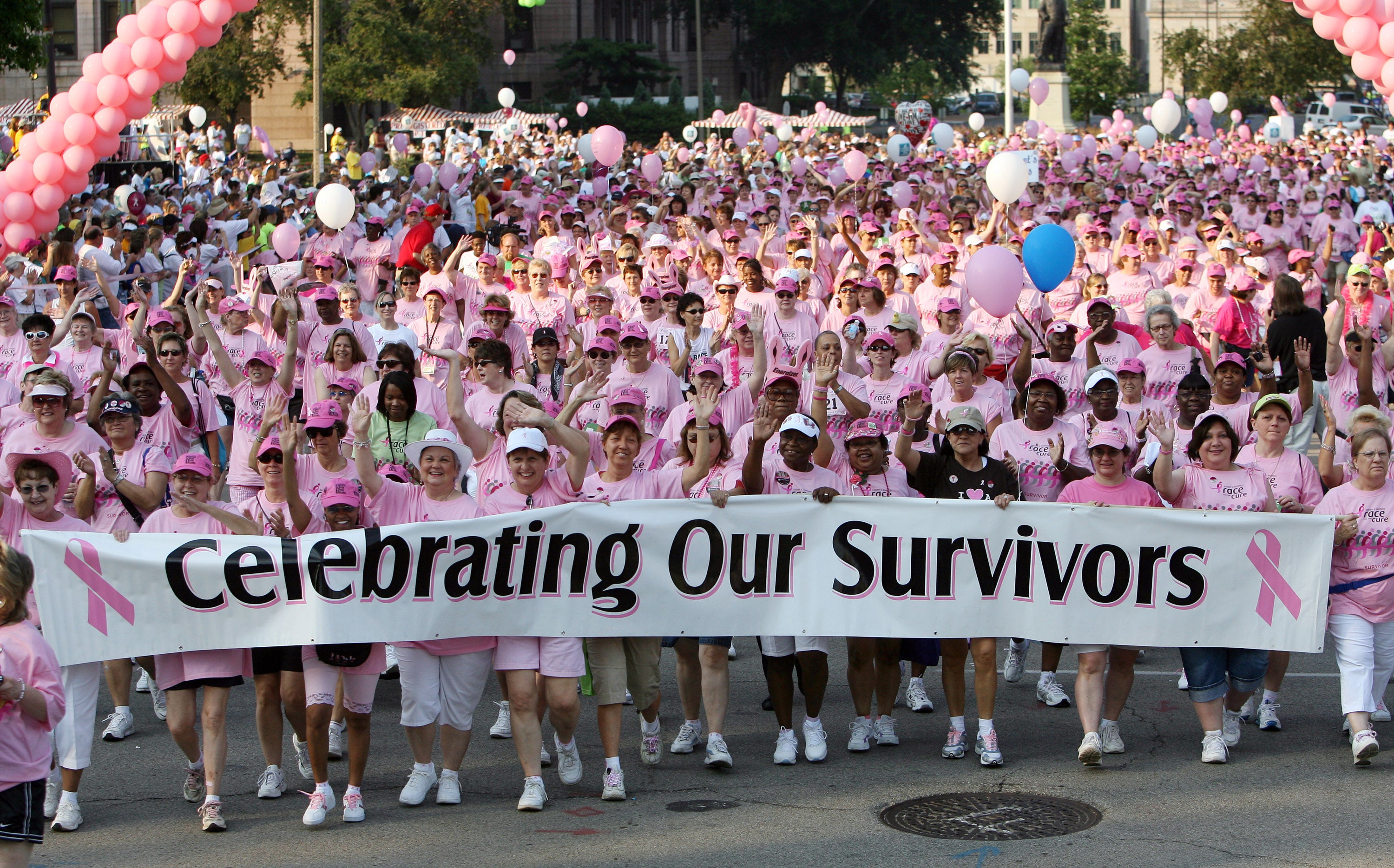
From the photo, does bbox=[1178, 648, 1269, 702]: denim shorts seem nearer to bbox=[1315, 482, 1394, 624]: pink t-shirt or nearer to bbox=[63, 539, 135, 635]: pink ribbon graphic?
bbox=[1315, 482, 1394, 624]: pink t-shirt

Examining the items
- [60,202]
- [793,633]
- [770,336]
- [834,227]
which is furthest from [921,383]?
[834,227]

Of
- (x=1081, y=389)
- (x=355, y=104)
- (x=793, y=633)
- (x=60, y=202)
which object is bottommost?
(x=793, y=633)

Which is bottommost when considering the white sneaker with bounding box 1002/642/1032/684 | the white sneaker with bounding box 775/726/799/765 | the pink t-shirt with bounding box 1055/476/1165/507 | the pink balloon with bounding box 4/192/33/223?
the white sneaker with bounding box 775/726/799/765

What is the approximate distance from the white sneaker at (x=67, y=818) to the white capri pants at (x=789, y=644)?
3041 mm

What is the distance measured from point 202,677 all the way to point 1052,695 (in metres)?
4.27

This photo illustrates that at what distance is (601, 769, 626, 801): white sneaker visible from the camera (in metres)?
7.33

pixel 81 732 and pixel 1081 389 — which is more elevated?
pixel 1081 389

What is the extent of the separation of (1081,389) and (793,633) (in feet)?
12.5

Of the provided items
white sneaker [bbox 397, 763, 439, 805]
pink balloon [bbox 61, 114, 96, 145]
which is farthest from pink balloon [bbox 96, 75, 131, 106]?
white sneaker [bbox 397, 763, 439, 805]

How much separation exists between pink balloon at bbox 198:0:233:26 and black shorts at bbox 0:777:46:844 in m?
8.63

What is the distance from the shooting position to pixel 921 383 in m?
10.7

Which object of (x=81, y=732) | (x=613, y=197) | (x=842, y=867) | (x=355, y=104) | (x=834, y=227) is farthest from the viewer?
(x=355, y=104)

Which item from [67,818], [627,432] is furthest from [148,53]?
[67,818]

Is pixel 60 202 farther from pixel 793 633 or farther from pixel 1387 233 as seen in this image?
pixel 1387 233
